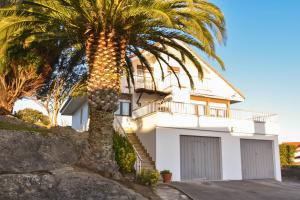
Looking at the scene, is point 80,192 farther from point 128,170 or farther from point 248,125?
point 248,125

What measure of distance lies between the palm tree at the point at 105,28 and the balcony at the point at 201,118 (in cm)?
662

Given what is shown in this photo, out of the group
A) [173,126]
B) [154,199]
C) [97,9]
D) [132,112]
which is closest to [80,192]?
[154,199]

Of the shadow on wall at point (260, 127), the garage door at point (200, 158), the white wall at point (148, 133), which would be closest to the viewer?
the white wall at point (148, 133)

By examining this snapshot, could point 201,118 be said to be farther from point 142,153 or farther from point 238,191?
point 238,191

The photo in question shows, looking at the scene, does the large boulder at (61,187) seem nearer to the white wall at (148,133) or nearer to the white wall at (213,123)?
the white wall at (148,133)

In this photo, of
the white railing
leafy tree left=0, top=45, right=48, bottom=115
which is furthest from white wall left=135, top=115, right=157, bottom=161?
leafy tree left=0, top=45, right=48, bottom=115

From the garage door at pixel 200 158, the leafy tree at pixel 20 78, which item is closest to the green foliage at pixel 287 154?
the garage door at pixel 200 158

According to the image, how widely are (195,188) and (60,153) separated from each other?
6.94 meters

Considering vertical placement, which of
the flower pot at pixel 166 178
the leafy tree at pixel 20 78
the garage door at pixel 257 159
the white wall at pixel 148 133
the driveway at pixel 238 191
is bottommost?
the driveway at pixel 238 191

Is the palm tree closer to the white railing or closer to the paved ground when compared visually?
the paved ground

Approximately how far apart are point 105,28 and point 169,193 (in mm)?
7684

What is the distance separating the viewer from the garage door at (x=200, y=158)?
2039cm

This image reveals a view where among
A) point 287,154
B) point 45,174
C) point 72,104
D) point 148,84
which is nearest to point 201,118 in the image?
point 148,84

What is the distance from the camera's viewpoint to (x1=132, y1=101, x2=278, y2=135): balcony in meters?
20.1
